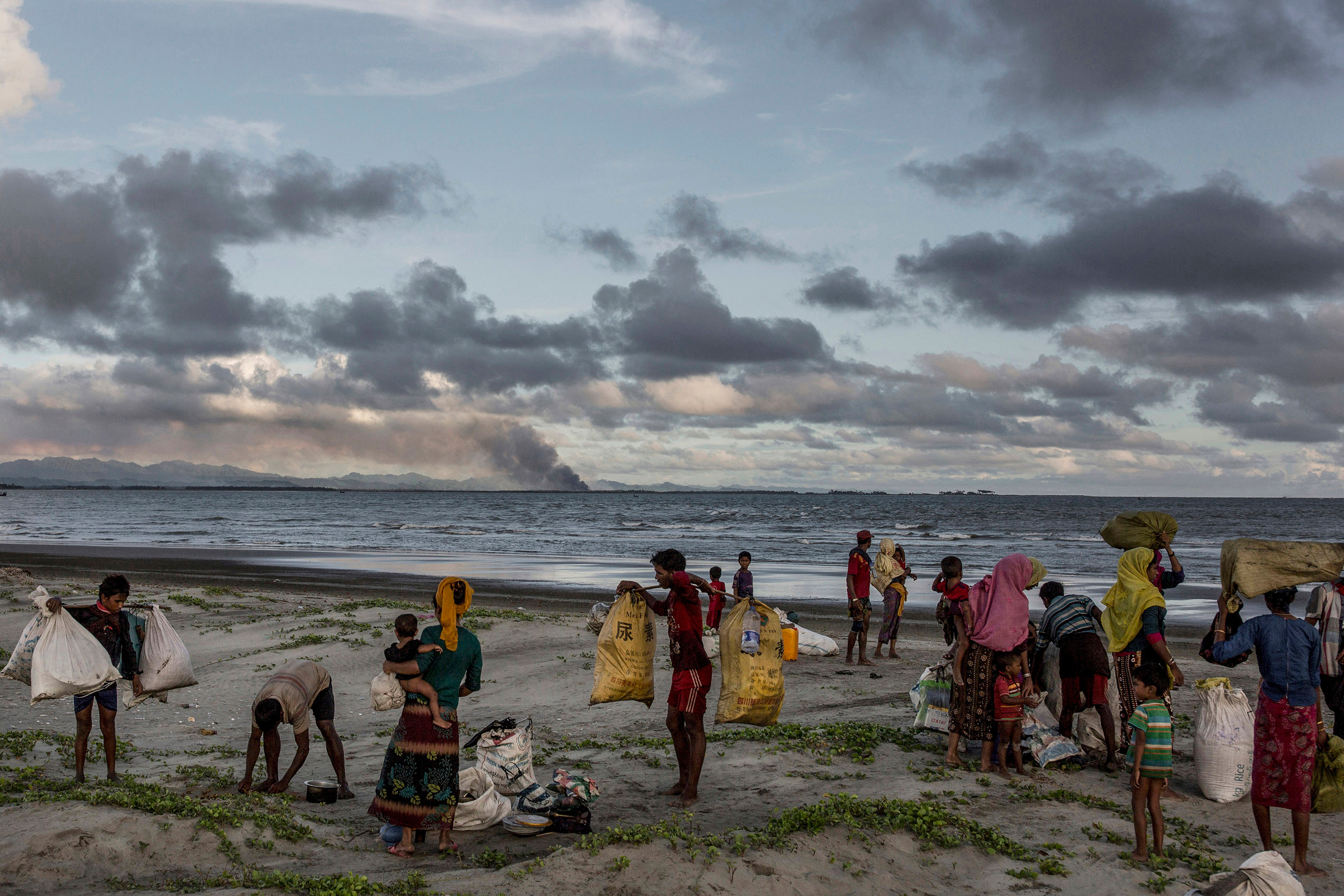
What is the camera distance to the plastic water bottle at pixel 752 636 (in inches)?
286

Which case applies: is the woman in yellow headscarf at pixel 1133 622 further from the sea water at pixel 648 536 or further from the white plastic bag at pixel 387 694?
the sea water at pixel 648 536

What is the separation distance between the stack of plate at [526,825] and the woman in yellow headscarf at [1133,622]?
4.90m

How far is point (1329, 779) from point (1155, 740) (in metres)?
1.77

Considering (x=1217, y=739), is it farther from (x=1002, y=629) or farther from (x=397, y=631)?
(x=397, y=631)

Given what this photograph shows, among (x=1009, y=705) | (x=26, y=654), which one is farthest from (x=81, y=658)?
(x=1009, y=705)

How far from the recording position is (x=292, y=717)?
7.04 m

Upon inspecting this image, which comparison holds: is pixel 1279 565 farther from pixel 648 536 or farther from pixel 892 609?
pixel 648 536

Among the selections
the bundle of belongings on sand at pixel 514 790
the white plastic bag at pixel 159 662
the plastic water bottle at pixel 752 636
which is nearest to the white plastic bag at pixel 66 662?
the white plastic bag at pixel 159 662

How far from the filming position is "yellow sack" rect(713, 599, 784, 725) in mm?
7180

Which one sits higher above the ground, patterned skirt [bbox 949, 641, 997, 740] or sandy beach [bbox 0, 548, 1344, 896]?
patterned skirt [bbox 949, 641, 997, 740]

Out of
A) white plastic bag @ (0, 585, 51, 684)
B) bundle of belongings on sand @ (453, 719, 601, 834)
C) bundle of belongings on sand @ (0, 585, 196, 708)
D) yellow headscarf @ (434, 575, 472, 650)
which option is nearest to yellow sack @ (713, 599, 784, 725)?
bundle of belongings on sand @ (453, 719, 601, 834)

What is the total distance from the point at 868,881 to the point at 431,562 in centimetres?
3230

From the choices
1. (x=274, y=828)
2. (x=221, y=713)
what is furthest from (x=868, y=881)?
(x=221, y=713)

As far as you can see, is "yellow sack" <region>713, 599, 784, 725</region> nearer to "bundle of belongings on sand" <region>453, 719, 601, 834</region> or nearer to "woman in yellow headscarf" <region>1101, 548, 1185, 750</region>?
"bundle of belongings on sand" <region>453, 719, 601, 834</region>
